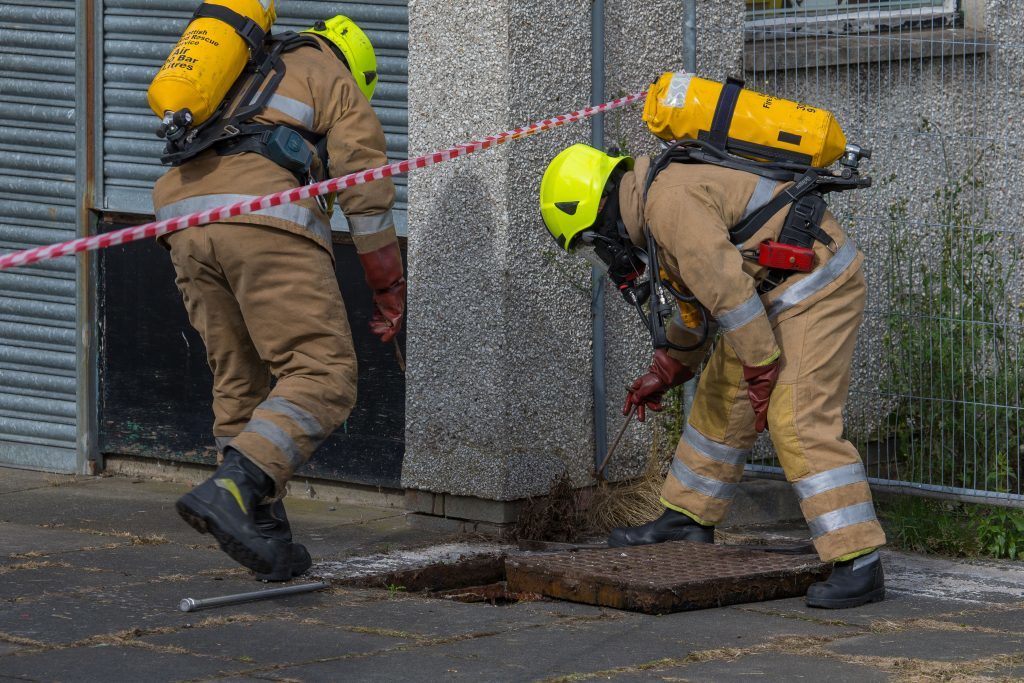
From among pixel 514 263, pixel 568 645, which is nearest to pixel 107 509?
pixel 514 263

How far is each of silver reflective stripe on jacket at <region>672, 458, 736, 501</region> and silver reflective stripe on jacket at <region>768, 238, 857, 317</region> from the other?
2.39 feet

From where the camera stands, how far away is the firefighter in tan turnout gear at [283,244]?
5.05 metres

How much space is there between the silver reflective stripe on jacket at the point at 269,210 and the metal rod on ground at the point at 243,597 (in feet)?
3.71

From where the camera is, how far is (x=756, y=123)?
17.1 feet

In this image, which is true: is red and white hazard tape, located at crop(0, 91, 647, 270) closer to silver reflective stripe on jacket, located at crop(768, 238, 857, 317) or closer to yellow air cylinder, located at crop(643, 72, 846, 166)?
yellow air cylinder, located at crop(643, 72, 846, 166)

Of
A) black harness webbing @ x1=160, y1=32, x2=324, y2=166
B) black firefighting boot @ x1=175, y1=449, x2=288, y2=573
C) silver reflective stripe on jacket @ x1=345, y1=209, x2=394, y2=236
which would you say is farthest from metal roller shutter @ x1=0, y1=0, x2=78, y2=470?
black firefighting boot @ x1=175, y1=449, x2=288, y2=573

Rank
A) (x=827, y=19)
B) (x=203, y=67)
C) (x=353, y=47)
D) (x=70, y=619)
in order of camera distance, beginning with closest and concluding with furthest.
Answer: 1. (x=70, y=619)
2. (x=203, y=67)
3. (x=353, y=47)
4. (x=827, y=19)

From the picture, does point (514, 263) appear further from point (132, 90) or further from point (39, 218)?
point (39, 218)

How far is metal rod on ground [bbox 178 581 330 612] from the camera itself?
→ 4816mm

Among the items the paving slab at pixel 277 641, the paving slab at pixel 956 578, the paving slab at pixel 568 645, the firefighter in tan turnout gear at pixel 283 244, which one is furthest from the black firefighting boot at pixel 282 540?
the paving slab at pixel 956 578

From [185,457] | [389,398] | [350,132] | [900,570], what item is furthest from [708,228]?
[185,457]

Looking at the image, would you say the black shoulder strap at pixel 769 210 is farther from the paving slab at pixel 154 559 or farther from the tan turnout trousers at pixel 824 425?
the paving slab at pixel 154 559

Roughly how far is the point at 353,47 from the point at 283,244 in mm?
837

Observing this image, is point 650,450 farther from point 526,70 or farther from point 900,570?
point 526,70
